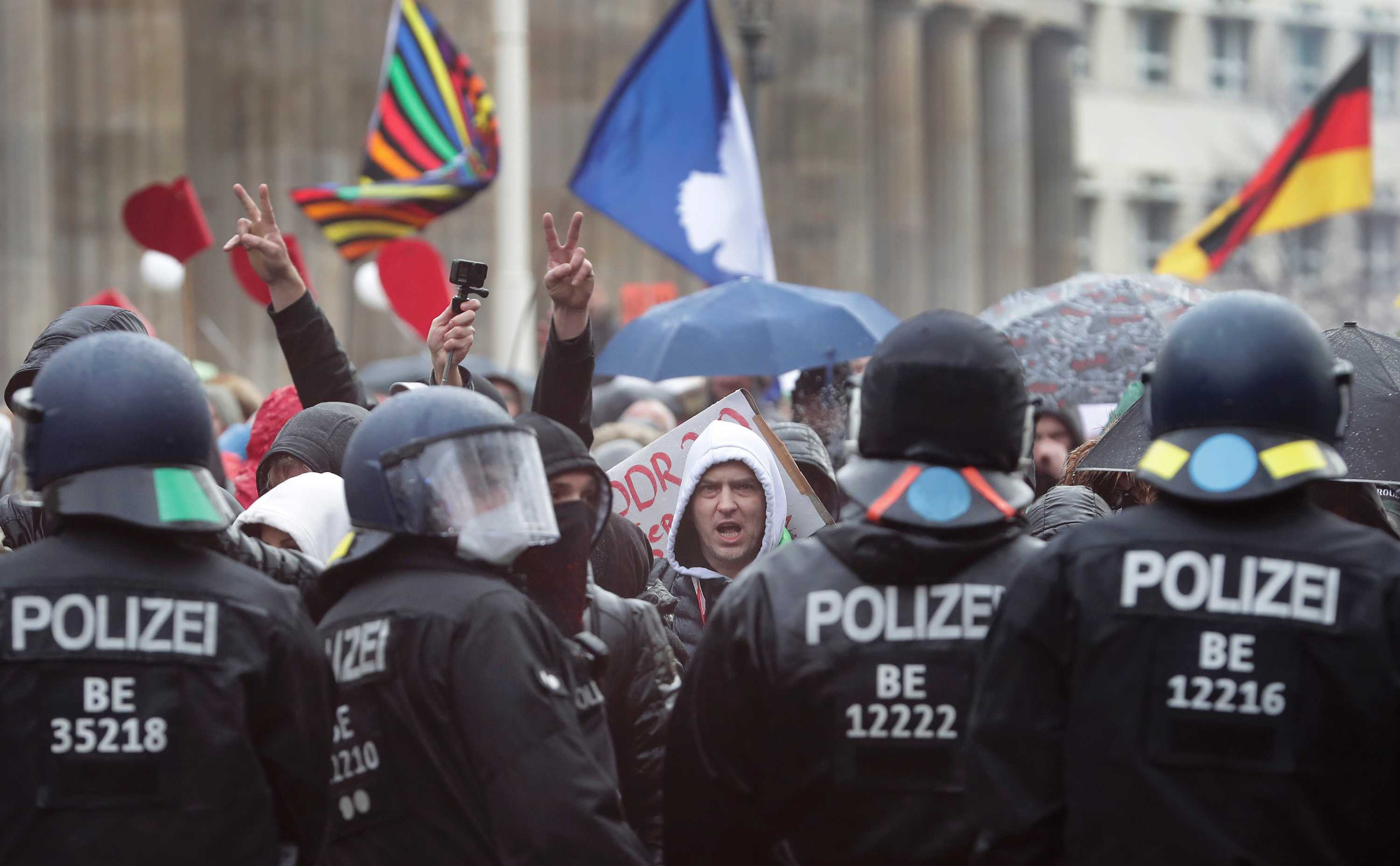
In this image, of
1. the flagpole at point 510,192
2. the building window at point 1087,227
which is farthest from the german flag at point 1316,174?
the building window at point 1087,227

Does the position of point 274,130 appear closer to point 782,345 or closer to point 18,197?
point 18,197

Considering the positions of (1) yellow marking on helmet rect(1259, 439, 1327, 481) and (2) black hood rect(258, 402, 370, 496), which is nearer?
(1) yellow marking on helmet rect(1259, 439, 1327, 481)

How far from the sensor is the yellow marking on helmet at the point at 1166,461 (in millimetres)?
3443

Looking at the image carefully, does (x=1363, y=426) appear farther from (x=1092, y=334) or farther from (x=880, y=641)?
(x=1092, y=334)

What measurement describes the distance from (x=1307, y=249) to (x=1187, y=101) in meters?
8.26

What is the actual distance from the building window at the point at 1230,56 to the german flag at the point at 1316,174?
1887 inches

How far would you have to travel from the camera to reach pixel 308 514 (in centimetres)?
505

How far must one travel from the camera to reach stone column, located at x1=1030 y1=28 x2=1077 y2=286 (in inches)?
1863

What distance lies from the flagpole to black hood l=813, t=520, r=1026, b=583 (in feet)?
59.7

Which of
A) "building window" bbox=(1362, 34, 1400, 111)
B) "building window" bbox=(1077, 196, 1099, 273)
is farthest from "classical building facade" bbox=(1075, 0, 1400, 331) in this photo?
"building window" bbox=(1362, 34, 1400, 111)

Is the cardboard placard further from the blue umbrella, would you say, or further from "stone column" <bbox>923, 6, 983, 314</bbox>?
"stone column" <bbox>923, 6, 983, 314</bbox>

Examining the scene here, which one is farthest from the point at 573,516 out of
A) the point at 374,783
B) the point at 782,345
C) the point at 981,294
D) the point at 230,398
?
the point at 981,294

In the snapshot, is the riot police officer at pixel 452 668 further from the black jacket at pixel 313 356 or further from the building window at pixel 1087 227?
the building window at pixel 1087 227

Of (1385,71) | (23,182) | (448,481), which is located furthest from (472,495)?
(1385,71)
